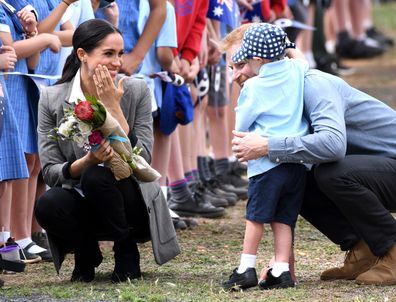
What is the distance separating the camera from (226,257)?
702cm

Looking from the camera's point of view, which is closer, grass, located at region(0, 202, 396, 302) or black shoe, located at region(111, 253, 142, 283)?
grass, located at region(0, 202, 396, 302)

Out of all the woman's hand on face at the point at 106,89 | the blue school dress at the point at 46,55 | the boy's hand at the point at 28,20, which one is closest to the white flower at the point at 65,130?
the woman's hand on face at the point at 106,89

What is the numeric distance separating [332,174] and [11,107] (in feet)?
6.22

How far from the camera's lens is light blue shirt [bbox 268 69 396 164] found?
5793 millimetres

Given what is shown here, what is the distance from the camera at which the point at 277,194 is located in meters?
5.83

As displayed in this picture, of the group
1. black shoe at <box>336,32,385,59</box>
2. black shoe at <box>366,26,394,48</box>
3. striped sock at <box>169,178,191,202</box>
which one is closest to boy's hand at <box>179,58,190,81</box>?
striped sock at <box>169,178,191,202</box>

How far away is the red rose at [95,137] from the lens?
583cm

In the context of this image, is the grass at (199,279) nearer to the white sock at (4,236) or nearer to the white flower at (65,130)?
the white sock at (4,236)

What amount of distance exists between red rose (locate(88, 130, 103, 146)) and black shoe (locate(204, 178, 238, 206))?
10.6 ft

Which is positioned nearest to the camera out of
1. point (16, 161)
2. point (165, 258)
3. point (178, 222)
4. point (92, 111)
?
point (92, 111)

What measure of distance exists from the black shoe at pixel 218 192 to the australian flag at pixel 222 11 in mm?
1204

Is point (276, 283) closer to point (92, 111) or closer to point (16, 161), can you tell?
point (92, 111)

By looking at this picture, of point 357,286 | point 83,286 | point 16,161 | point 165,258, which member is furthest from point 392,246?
point 16,161

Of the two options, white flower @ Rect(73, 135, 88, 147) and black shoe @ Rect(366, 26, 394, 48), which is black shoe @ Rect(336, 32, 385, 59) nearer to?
black shoe @ Rect(366, 26, 394, 48)
